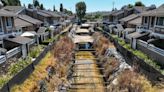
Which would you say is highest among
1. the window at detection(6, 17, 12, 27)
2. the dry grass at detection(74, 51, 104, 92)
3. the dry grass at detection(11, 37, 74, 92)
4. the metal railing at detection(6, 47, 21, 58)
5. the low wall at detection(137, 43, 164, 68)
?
the window at detection(6, 17, 12, 27)

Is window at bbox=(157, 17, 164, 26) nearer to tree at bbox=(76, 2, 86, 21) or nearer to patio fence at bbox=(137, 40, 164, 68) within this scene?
patio fence at bbox=(137, 40, 164, 68)

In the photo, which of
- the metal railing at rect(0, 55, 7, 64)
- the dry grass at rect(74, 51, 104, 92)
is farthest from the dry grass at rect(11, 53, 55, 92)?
the dry grass at rect(74, 51, 104, 92)

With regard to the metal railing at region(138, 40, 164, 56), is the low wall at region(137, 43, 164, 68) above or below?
below

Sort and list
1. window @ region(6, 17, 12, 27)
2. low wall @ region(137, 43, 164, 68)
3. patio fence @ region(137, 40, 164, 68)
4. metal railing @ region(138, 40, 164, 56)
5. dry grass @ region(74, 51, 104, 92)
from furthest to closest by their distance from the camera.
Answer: window @ region(6, 17, 12, 27)
metal railing @ region(138, 40, 164, 56)
patio fence @ region(137, 40, 164, 68)
low wall @ region(137, 43, 164, 68)
dry grass @ region(74, 51, 104, 92)

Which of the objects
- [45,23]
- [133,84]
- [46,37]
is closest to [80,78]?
[133,84]

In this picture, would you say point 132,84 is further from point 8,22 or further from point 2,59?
point 8,22

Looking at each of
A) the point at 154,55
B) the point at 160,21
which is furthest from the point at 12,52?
the point at 160,21

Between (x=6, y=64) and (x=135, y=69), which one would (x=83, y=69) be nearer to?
(x=135, y=69)

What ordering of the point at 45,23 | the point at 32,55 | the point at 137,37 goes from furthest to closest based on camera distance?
1. the point at 45,23
2. the point at 137,37
3. the point at 32,55

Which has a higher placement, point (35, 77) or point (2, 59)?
point (2, 59)

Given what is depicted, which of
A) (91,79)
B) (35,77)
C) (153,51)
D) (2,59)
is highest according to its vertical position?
(153,51)

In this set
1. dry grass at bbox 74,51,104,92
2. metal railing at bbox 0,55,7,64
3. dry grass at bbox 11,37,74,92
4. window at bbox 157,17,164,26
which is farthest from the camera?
window at bbox 157,17,164,26

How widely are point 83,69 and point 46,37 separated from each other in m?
18.7

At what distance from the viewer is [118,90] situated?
46.4ft
